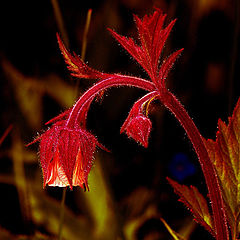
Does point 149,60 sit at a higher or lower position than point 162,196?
higher

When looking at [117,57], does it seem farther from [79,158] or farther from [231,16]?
[79,158]

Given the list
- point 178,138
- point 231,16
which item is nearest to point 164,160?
point 178,138

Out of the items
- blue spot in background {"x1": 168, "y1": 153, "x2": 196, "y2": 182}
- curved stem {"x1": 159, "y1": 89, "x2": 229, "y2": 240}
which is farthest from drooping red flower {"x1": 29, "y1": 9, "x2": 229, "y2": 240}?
blue spot in background {"x1": 168, "y1": 153, "x2": 196, "y2": 182}

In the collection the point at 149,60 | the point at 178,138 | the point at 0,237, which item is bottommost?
the point at 0,237

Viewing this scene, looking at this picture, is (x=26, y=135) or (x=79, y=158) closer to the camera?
(x=79, y=158)

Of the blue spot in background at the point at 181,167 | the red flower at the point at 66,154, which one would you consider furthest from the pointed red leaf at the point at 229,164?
the blue spot in background at the point at 181,167

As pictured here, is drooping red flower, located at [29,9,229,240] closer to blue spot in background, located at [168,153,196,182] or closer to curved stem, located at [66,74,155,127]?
curved stem, located at [66,74,155,127]

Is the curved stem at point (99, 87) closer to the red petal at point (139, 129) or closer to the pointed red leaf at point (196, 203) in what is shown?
the red petal at point (139, 129)
